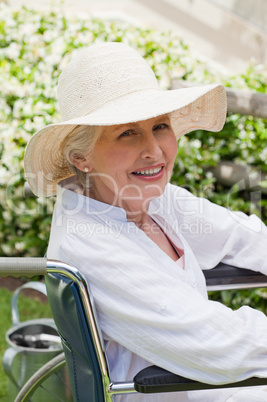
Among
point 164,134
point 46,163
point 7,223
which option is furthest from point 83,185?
point 7,223

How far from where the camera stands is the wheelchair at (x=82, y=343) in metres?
1.45

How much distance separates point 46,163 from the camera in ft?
5.92

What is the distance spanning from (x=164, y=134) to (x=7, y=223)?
3346mm

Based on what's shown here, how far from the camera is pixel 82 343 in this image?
1555 millimetres

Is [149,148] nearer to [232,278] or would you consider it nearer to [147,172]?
[147,172]

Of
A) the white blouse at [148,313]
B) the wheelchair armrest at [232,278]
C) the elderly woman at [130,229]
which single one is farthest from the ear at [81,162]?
the wheelchair armrest at [232,278]

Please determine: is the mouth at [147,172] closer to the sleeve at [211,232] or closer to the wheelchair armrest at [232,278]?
the sleeve at [211,232]

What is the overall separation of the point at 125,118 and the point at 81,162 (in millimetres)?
275

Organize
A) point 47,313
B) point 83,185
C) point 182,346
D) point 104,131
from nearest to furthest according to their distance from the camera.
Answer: point 182,346
point 104,131
point 83,185
point 47,313

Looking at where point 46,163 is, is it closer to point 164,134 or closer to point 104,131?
point 104,131

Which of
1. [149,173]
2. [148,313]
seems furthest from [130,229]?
[148,313]

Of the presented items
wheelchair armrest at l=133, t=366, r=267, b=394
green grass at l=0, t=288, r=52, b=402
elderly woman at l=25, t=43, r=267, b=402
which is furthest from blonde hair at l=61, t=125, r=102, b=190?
green grass at l=0, t=288, r=52, b=402

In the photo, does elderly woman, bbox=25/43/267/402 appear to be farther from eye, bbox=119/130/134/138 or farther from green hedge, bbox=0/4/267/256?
green hedge, bbox=0/4/267/256

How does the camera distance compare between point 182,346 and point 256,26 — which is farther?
point 256,26
